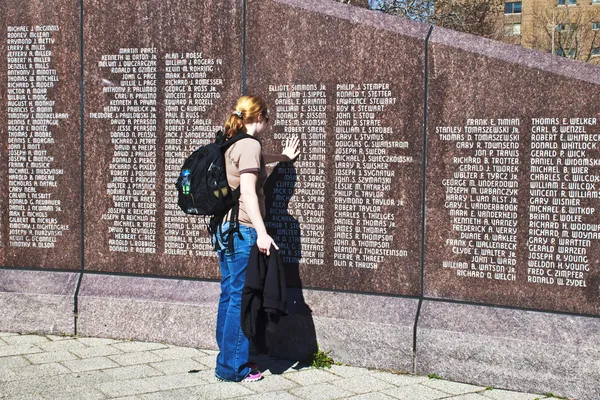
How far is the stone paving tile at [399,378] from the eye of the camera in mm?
4891

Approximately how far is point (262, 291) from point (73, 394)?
1.39 metres

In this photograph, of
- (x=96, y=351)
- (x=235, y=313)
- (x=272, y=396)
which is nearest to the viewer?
(x=272, y=396)

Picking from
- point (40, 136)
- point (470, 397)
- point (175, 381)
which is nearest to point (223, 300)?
point (175, 381)

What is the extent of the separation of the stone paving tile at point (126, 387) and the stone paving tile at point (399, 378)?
1.61 m

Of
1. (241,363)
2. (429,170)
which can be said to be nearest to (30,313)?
(241,363)

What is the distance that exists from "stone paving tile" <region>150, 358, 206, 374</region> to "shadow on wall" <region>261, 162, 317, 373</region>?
650 mm

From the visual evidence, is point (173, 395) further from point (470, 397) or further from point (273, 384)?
point (470, 397)

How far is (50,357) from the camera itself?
5402 millimetres

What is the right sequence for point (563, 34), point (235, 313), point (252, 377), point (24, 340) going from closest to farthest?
point (235, 313) → point (252, 377) → point (24, 340) → point (563, 34)

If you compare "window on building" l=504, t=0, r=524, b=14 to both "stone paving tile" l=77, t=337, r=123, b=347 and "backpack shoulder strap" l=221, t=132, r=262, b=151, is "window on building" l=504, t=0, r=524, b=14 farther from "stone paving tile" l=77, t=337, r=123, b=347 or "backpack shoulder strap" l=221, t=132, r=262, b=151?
"backpack shoulder strap" l=221, t=132, r=262, b=151

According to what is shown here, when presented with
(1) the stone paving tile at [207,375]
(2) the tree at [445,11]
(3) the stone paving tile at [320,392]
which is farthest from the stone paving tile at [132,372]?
(2) the tree at [445,11]

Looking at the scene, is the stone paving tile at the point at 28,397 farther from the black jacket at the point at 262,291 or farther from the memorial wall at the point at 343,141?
the memorial wall at the point at 343,141

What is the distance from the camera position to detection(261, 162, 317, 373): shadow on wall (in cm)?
546

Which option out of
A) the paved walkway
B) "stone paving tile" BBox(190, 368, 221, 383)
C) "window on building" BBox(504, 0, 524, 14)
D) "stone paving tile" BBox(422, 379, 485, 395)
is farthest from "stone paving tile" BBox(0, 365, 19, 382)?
"window on building" BBox(504, 0, 524, 14)
